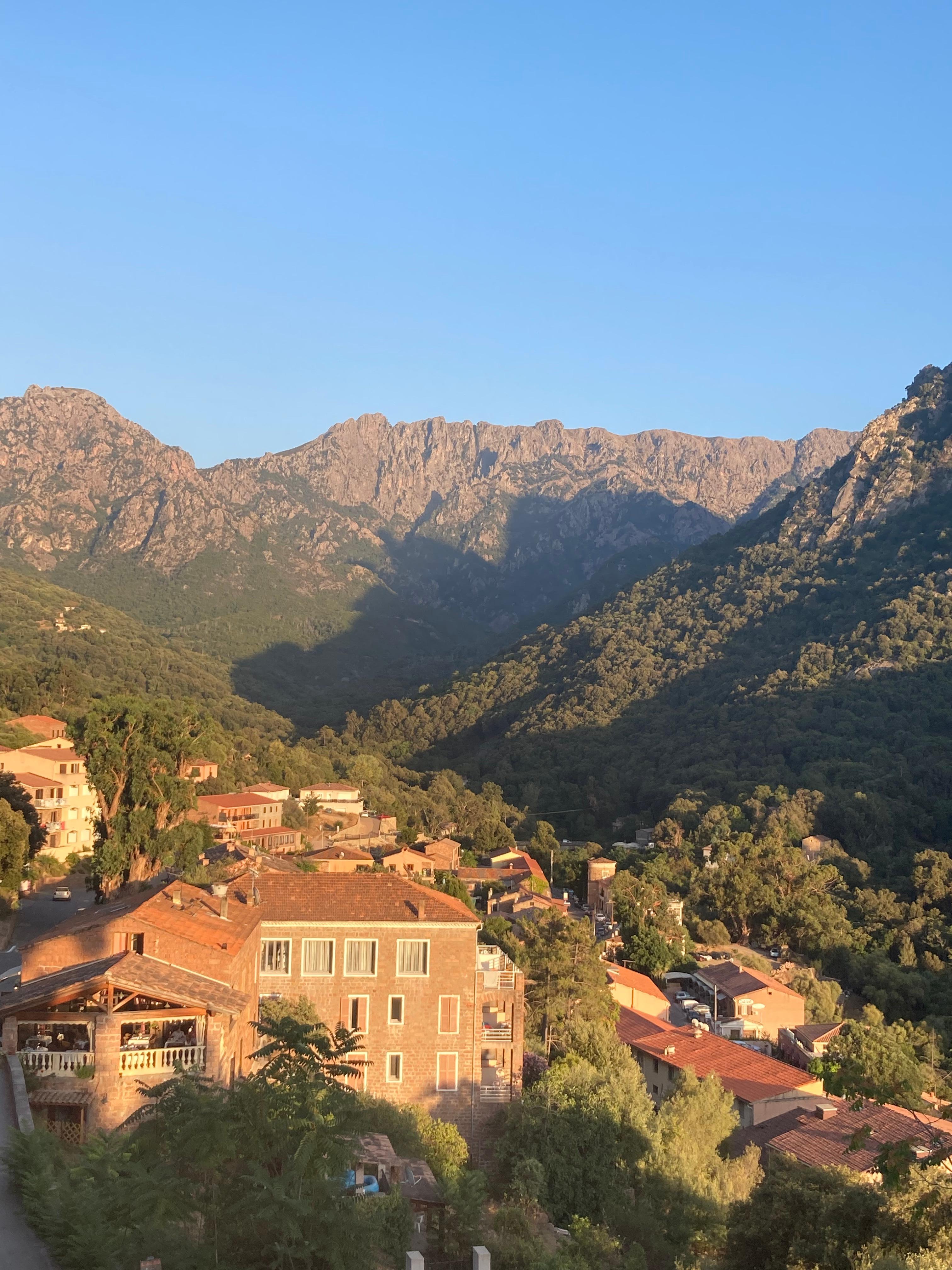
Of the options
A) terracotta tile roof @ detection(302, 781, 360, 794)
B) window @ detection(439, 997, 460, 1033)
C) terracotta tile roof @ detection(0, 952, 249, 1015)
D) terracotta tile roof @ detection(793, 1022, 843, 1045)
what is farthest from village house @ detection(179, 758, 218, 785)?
terracotta tile roof @ detection(0, 952, 249, 1015)

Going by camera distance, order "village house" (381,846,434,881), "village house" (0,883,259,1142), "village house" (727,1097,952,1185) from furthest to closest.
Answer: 1. "village house" (381,846,434,881)
2. "village house" (727,1097,952,1185)
3. "village house" (0,883,259,1142)

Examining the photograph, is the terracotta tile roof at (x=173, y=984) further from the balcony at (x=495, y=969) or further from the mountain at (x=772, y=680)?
the mountain at (x=772, y=680)

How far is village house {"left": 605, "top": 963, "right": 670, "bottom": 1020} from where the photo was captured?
36094 millimetres

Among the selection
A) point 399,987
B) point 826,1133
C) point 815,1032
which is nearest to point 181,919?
point 399,987

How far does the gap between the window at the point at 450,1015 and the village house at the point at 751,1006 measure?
65.4 feet

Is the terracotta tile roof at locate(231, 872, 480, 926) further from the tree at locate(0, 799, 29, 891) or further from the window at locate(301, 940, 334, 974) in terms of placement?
the tree at locate(0, 799, 29, 891)

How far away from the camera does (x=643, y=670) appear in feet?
366

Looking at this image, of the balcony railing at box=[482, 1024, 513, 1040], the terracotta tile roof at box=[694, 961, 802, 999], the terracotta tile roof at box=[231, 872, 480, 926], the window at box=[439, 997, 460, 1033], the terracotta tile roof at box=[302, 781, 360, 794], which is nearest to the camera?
the window at box=[439, 997, 460, 1033]

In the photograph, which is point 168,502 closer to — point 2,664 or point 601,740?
point 601,740

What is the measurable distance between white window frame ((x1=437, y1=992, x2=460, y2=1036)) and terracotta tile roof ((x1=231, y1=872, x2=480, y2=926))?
4.03ft

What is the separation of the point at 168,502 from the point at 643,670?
89.6 metres

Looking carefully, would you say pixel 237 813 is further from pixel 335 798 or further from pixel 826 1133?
pixel 826 1133

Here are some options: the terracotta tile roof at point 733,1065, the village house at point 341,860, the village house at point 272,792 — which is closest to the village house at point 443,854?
the village house at point 341,860

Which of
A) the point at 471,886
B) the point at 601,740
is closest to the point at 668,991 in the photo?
the point at 471,886
